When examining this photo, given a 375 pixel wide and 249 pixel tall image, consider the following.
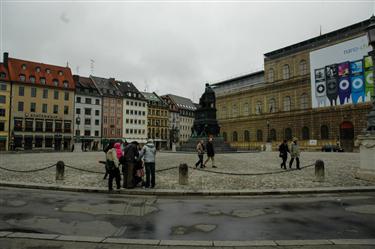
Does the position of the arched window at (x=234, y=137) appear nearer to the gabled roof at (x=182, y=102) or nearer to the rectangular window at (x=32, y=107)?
the gabled roof at (x=182, y=102)

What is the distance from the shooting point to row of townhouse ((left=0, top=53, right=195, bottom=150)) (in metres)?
59.2

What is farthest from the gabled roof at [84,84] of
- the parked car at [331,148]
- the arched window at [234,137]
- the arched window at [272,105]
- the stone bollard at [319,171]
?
the stone bollard at [319,171]

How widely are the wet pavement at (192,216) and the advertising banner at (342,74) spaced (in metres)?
45.1

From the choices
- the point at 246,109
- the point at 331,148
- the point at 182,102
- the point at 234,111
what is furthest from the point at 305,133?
the point at 182,102

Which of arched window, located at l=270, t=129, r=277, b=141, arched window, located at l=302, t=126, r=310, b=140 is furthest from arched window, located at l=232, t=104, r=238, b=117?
arched window, located at l=302, t=126, r=310, b=140

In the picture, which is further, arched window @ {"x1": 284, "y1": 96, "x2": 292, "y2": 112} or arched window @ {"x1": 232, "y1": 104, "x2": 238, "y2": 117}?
arched window @ {"x1": 232, "y1": 104, "x2": 238, "y2": 117}

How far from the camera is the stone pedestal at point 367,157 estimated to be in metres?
12.5

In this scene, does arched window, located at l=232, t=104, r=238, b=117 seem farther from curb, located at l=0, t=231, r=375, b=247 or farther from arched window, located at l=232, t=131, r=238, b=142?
curb, located at l=0, t=231, r=375, b=247

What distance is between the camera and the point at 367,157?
12.8 meters

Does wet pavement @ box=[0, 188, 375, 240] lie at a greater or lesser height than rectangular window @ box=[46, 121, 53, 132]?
lesser

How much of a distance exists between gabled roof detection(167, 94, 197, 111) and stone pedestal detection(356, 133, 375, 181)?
95.7m

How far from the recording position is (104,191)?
34.4 ft

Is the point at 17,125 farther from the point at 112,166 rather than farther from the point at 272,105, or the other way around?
the point at 112,166

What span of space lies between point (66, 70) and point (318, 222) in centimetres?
7248
